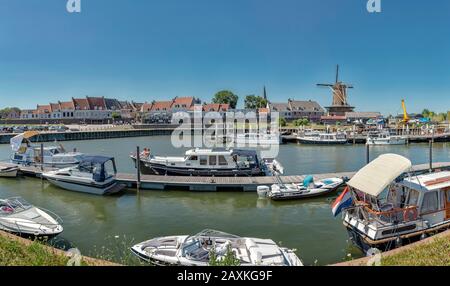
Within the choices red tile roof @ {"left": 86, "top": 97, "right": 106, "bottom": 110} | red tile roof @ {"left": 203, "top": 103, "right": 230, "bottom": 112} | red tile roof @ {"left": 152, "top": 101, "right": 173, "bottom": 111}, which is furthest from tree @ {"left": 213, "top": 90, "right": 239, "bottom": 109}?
red tile roof @ {"left": 86, "top": 97, "right": 106, "bottom": 110}

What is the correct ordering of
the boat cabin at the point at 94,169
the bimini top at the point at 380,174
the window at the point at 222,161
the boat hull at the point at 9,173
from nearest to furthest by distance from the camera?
1. the bimini top at the point at 380,174
2. the boat cabin at the point at 94,169
3. the window at the point at 222,161
4. the boat hull at the point at 9,173

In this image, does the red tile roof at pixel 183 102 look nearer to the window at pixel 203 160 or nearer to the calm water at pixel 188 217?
the window at pixel 203 160

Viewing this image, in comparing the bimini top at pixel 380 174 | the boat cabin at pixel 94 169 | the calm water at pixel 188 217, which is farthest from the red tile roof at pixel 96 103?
the bimini top at pixel 380 174

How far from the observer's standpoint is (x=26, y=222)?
13.8 metres

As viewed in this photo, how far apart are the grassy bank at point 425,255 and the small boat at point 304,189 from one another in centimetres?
1097

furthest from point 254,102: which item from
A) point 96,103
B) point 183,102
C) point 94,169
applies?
point 94,169

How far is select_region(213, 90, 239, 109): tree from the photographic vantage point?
442 ft

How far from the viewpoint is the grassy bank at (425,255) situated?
8133mm

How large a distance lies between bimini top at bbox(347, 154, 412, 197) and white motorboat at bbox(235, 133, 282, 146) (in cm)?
5089

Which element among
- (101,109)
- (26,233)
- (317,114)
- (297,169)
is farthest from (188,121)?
(26,233)

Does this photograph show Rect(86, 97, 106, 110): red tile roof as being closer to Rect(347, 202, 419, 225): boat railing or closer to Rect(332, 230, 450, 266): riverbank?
Rect(347, 202, 419, 225): boat railing

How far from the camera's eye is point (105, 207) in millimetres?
20562
